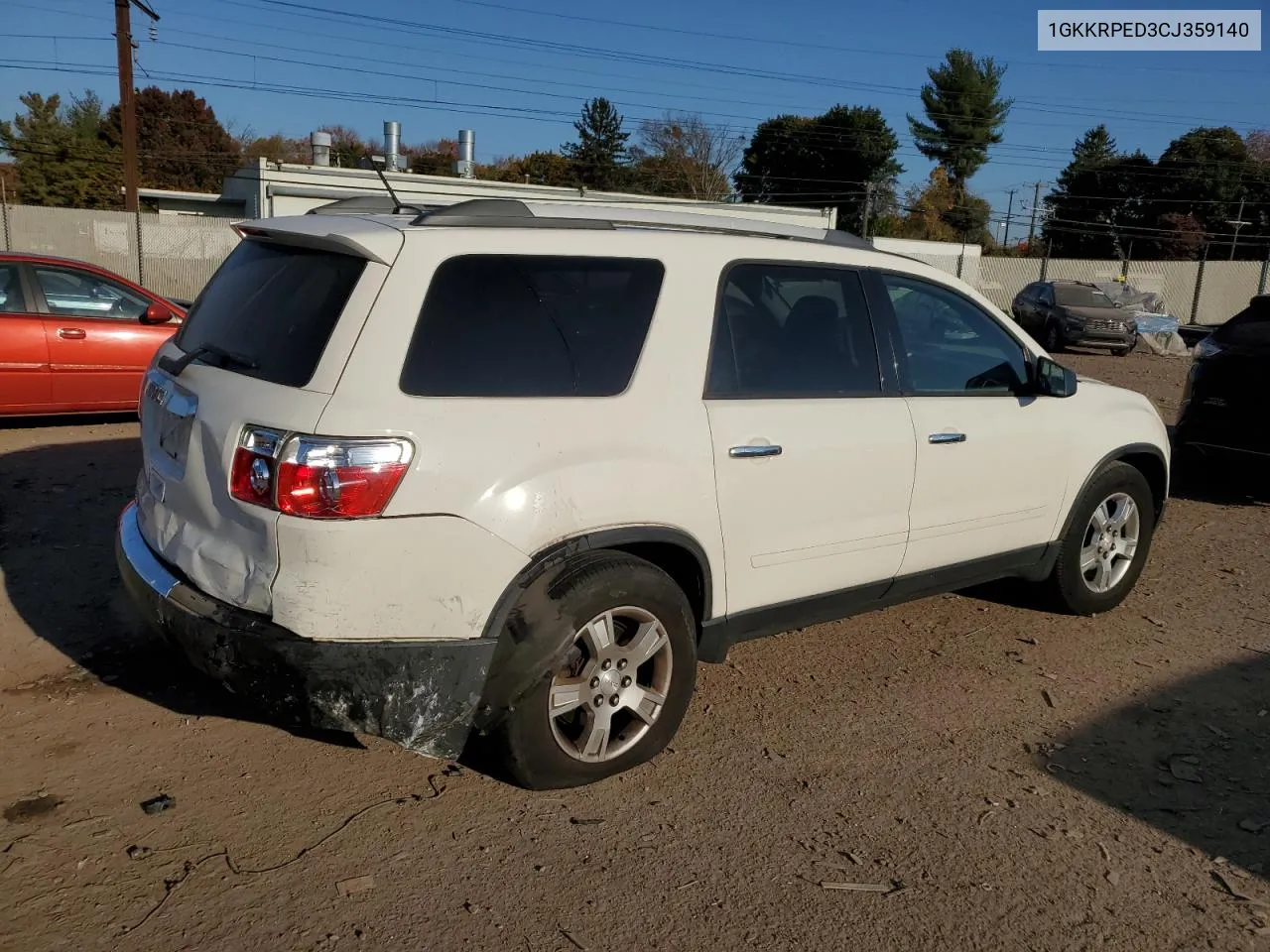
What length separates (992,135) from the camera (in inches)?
2680

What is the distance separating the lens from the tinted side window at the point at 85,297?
8461 mm

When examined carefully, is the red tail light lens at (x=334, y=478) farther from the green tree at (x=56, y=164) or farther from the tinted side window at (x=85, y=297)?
the green tree at (x=56, y=164)

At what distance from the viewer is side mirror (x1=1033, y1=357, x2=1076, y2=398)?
15.8ft

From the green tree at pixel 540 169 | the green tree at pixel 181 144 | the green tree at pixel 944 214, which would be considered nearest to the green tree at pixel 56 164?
the green tree at pixel 181 144

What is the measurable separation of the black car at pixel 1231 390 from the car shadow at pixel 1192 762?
3486mm

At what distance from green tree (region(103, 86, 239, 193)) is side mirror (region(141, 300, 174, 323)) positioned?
62.6 metres

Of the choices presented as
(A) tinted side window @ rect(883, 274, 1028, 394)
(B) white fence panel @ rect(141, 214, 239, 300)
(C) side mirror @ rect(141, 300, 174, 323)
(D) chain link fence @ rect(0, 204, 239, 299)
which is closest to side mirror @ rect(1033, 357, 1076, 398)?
(A) tinted side window @ rect(883, 274, 1028, 394)

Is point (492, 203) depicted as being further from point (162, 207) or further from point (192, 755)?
point (162, 207)

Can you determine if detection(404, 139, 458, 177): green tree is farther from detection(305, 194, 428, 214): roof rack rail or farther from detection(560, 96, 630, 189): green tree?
detection(305, 194, 428, 214): roof rack rail

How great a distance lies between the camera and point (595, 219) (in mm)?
3750

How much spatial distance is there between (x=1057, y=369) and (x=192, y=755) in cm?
397

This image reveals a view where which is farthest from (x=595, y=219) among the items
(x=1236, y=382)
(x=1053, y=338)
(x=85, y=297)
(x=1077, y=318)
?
(x=1053, y=338)

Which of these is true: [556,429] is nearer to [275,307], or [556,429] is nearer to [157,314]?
[275,307]

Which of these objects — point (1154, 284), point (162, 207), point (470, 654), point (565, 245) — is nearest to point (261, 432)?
point (470, 654)
